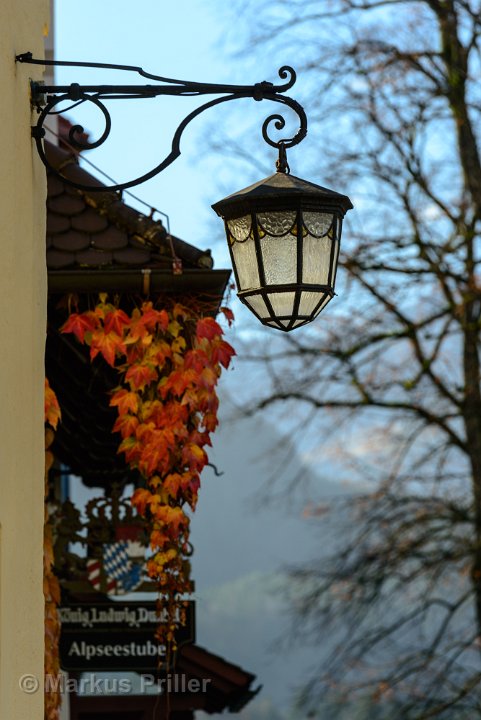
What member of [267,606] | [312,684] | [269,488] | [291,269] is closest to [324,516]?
[269,488]

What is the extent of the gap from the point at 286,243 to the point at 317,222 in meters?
0.13

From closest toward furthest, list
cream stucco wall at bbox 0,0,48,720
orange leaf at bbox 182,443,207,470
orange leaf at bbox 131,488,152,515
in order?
cream stucco wall at bbox 0,0,48,720
orange leaf at bbox 182,443,207,470
orange leaf at bbox 131,488,152,515

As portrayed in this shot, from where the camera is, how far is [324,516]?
16.3 m

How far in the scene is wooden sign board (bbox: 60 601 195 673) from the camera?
7398 mm

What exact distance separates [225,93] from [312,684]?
10.9m

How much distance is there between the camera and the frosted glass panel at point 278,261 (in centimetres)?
501

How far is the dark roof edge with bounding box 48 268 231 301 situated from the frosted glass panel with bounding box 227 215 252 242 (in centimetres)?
98

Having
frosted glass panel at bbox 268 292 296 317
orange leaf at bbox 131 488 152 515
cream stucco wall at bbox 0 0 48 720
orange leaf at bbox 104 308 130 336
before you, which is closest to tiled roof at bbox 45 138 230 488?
orange leaf at bbox 104 308 130 336

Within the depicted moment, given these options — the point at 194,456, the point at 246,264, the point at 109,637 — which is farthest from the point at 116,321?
the point at 109,637

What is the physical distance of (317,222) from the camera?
16.5ft

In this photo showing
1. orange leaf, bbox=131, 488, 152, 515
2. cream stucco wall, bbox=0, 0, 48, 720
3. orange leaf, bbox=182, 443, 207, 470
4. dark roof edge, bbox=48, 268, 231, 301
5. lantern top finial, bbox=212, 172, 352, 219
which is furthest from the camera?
orange leaf, bbox=131, 488, 152, 515

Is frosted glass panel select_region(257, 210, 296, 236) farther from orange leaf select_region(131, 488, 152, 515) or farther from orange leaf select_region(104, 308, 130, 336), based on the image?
orange leaf select_region(131, 488, 152, 515)

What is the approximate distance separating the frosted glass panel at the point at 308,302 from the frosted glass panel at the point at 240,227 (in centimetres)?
28

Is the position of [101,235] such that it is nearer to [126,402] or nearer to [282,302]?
[126,402]
